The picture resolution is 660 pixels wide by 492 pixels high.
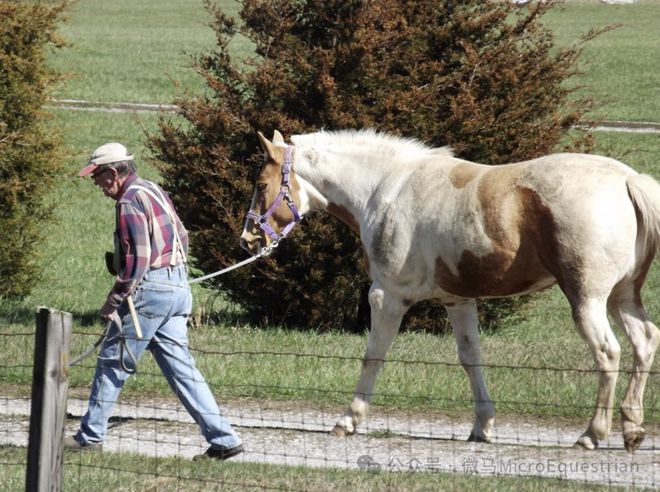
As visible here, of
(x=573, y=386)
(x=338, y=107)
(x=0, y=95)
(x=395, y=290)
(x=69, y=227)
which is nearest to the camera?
(x=395, y=290)

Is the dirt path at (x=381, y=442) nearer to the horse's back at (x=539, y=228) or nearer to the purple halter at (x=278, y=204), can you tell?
the horse's back at (x=539, y=228)

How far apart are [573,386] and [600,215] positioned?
2.15 meters

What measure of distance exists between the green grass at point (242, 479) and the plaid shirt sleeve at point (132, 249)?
1022mm

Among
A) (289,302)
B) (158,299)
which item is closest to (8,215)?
(289,302)

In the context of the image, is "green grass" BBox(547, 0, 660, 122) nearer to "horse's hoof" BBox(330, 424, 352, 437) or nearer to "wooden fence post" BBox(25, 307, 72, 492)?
"horse's hoof" BBox(330, 424, 352, 437)

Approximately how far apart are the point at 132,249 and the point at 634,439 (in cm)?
340

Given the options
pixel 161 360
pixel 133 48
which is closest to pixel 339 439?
pixel 161 360

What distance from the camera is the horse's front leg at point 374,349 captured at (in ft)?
27.3

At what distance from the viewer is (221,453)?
7488mm

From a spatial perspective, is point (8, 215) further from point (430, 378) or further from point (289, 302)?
point (430, 378)

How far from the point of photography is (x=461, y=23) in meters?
11.8

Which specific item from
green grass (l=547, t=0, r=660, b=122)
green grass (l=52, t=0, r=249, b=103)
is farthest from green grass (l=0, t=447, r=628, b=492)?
green grass (l=547, t=0, r=660, b=122)

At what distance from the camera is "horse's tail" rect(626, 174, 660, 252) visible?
7629 mm

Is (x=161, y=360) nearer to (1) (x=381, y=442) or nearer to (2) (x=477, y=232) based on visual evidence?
(1) (x=381, y=442)
